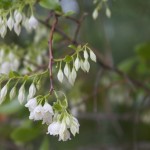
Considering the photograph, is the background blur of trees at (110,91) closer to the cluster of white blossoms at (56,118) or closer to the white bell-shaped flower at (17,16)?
the white bell-shaped flower at (17,16)

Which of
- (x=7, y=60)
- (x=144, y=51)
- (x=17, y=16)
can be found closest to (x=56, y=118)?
(x=17, y=16)

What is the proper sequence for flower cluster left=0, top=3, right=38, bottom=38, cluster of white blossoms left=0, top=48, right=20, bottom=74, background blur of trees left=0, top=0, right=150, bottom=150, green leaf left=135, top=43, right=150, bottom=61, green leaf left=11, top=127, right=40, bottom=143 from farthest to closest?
background blur of trees left=0, top=0, right=150, bottom=150 → green leaf left=135, top=43, right=150, bottom=61 → green leaf left=11, top=127, right=40, bottom=143 → cluster of white blossoms left=0, top=48, right=20, bottom=74 → flower cluster left=0, top=3, right=38, bottom=38

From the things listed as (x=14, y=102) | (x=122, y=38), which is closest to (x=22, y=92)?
(x=14, y=102)

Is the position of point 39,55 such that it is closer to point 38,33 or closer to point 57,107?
point 38,33

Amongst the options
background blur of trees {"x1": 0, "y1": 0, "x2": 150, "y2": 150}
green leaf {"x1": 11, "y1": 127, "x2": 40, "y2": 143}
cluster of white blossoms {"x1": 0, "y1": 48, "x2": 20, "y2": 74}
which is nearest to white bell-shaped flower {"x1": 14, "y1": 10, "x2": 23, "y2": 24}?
cluster of white blossoms {"x1": 0, "y1": 48, "x2": 20, "y2": 74}

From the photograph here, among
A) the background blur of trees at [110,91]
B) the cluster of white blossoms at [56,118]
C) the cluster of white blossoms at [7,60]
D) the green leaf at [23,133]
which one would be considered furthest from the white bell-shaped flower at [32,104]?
the background blur of trees at [110,91]

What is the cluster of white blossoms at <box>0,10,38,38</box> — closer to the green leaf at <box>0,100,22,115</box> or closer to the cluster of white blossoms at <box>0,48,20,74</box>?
the cluster of white blossoms at <box>0,48,20,74</box>
